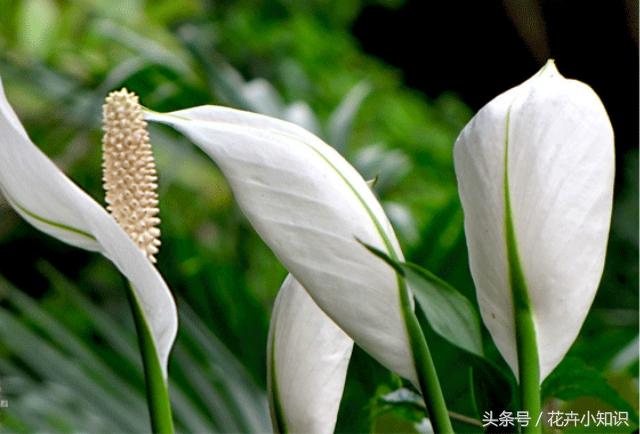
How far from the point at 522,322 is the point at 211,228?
0.98 meters

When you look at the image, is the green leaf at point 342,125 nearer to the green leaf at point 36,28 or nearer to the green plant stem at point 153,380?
the green leaf at point 36,28

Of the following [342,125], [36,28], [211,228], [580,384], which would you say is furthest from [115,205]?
[211,228]

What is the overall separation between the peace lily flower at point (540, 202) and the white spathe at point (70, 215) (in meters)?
0.06

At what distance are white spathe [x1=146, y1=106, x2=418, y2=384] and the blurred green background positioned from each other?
0.22ft

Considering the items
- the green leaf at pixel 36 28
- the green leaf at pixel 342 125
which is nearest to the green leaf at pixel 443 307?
the green leaf at pixel 342 125

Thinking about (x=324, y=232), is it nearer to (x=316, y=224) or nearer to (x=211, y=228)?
Result: (x=316, y=224)

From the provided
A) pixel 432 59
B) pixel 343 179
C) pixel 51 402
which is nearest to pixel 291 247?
pixel 343 179

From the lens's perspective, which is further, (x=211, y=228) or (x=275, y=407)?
(x=211, y=228)

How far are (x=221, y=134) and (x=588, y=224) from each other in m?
0.07

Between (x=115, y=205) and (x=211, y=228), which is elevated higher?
(x=115, y=205)

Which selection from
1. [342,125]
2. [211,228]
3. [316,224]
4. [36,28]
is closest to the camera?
[316,224]

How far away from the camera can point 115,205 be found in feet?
0.66

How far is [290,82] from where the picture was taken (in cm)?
129

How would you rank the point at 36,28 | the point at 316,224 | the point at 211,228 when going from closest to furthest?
1. the point at 316,224
2. the point at 36,28
3. the point at 211,228
